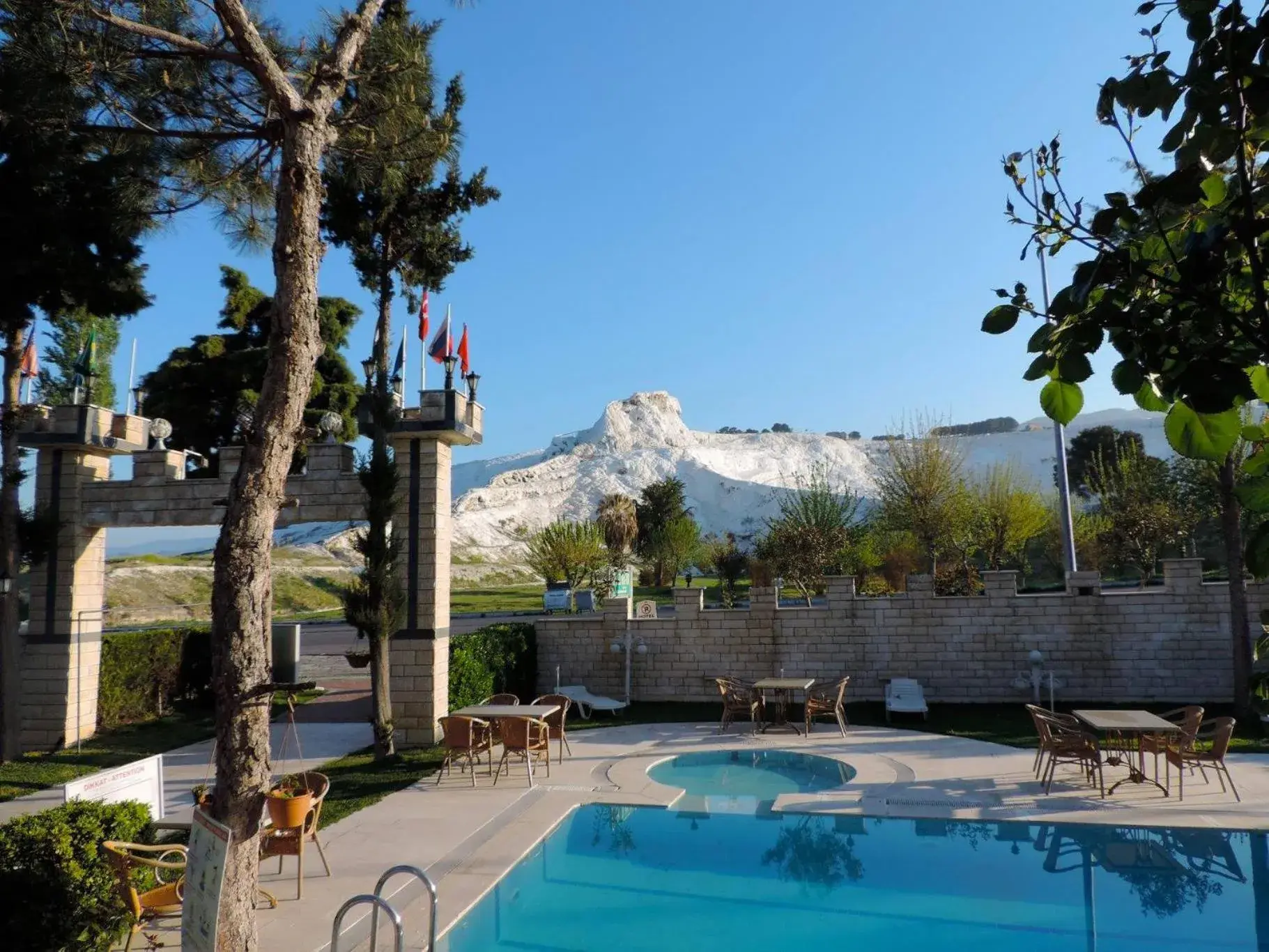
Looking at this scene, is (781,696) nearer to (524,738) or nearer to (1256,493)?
(524,738)

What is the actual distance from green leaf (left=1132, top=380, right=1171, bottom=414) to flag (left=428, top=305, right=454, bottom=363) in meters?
11.2

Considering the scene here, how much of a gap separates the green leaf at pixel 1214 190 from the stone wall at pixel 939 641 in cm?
1433

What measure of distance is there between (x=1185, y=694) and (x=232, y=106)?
52.3 feet

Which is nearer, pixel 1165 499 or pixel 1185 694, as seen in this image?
pixel 1185 694

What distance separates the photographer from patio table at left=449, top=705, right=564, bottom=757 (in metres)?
10.8

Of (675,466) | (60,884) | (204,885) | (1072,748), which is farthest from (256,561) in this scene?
(675,466)

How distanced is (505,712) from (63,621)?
23.9 ft

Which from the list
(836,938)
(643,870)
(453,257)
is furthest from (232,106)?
(836,938)

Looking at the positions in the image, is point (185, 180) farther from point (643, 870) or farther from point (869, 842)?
point (869, 842)

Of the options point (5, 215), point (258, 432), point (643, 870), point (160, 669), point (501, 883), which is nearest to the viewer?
point (258, 432)

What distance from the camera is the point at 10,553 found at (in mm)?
11867

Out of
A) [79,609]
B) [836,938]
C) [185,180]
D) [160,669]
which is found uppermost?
[185,180]

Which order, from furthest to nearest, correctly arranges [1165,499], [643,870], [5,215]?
[1165,499] → [5,215] → [643,870]

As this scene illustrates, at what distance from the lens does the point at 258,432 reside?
5254 millimetres
